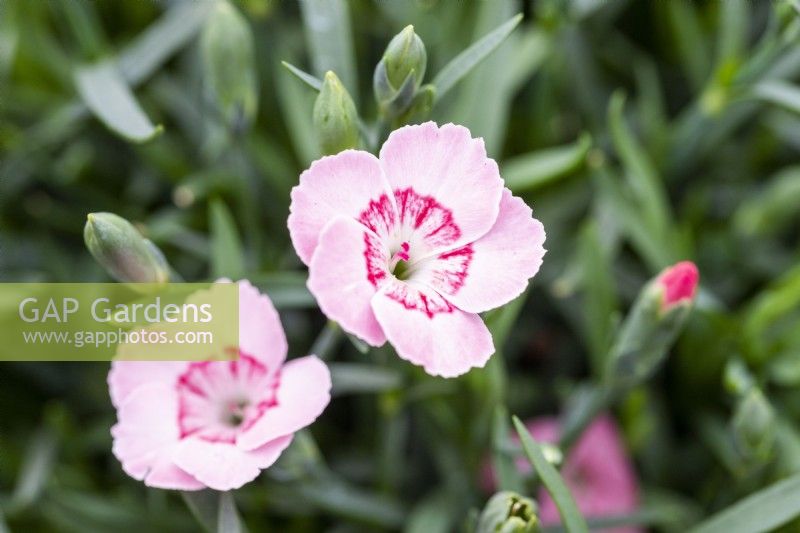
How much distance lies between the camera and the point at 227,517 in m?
0.77

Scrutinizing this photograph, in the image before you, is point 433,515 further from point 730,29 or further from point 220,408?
point 730,29

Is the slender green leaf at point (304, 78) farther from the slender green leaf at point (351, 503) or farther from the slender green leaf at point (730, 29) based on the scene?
the slender green leaf at point (730, 29)

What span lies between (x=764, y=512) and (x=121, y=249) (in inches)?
27.5

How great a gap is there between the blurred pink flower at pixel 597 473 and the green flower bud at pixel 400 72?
0.52 m

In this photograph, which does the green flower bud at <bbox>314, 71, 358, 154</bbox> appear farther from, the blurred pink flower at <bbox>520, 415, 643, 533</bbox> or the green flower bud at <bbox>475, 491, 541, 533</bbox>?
the blurred pink flower at <bbox>520, 415, 643, 533</bbox>

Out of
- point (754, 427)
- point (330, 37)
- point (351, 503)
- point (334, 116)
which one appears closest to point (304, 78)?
point (334, 116)


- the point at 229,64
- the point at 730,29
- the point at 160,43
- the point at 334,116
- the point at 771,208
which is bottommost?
the point at 334,116

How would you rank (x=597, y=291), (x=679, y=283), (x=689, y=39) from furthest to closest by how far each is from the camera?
(x=689, y=39) → (x=597, y=291) → (x=679, y=283)

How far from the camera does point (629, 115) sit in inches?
54.9

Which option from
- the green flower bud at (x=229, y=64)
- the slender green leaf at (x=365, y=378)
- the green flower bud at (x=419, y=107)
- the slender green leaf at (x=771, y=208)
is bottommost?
the slender green leaf at (x=365, y=378)

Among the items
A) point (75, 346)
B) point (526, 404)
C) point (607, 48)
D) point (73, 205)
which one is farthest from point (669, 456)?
point (73, 205)

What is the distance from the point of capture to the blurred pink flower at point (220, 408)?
0.74m

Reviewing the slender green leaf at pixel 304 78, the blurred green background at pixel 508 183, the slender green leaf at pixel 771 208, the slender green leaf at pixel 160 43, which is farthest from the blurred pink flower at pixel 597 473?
the slender green leaf at pixel 160 43

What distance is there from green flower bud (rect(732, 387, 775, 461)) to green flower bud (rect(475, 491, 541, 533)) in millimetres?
296
